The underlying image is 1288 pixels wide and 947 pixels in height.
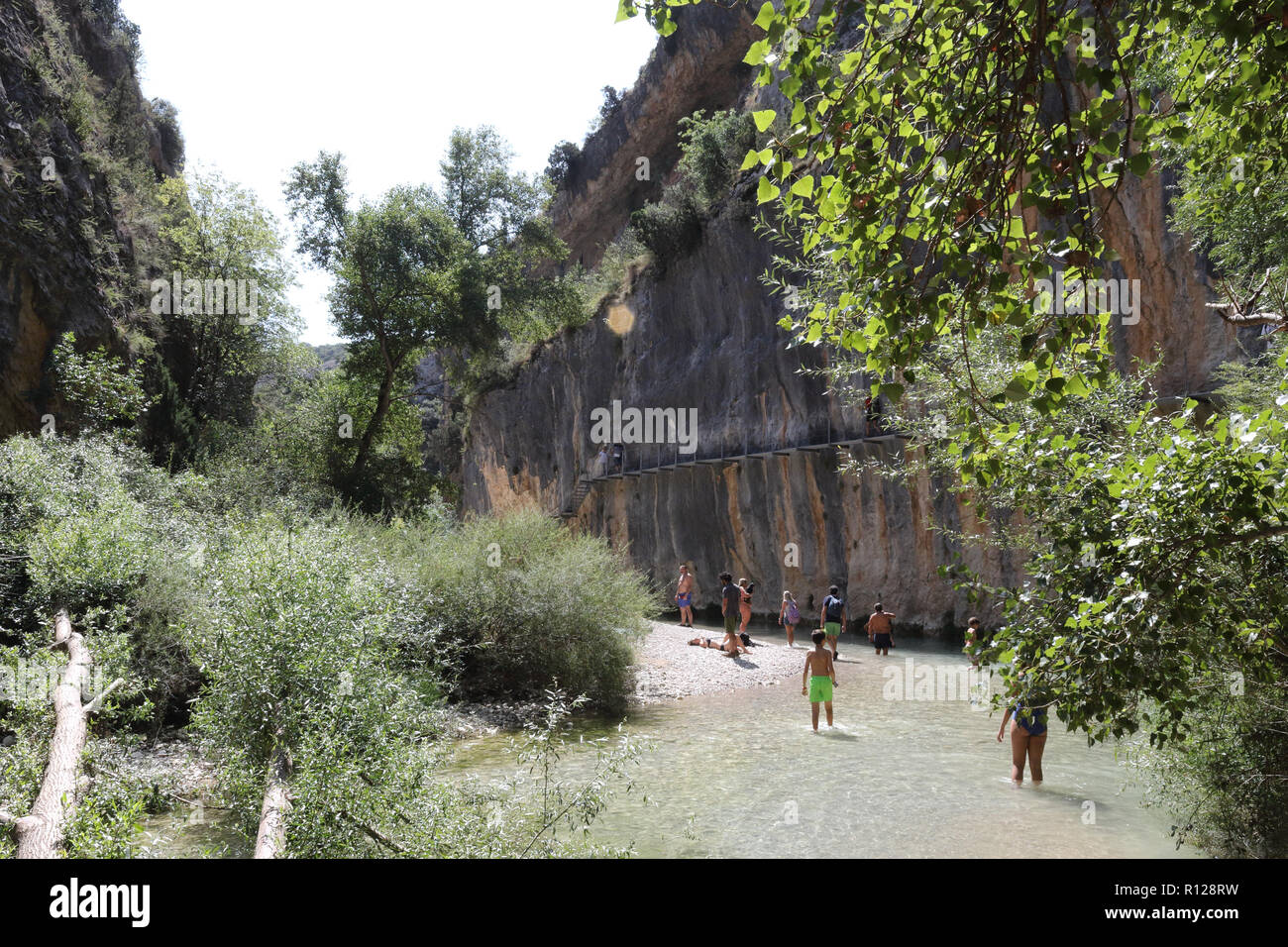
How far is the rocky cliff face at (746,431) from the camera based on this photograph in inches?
709

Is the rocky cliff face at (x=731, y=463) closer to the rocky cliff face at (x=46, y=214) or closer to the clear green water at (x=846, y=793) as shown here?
the clear green water at (x=846, y=793)

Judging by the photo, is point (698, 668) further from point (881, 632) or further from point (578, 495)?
point (578, 495)

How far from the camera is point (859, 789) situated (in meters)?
9.28

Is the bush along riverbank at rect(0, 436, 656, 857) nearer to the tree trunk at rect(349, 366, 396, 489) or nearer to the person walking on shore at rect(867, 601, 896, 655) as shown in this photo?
the person walking on shore at rect(867, 601, 896, 655)

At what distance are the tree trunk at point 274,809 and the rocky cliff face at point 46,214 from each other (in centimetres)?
1510

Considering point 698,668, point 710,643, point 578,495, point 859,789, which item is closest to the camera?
point 859,789

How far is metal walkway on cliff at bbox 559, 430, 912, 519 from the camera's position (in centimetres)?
2402

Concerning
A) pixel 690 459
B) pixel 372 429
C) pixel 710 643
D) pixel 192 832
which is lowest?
pixel 710 643

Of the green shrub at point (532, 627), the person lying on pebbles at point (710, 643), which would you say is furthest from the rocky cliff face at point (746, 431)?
the green shrub at point (532, 627)

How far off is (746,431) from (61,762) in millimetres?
23736

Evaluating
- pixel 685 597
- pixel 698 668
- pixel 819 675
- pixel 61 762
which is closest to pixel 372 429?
pixel 685 597

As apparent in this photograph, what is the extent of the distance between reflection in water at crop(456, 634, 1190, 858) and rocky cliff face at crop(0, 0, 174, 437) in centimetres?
1451
